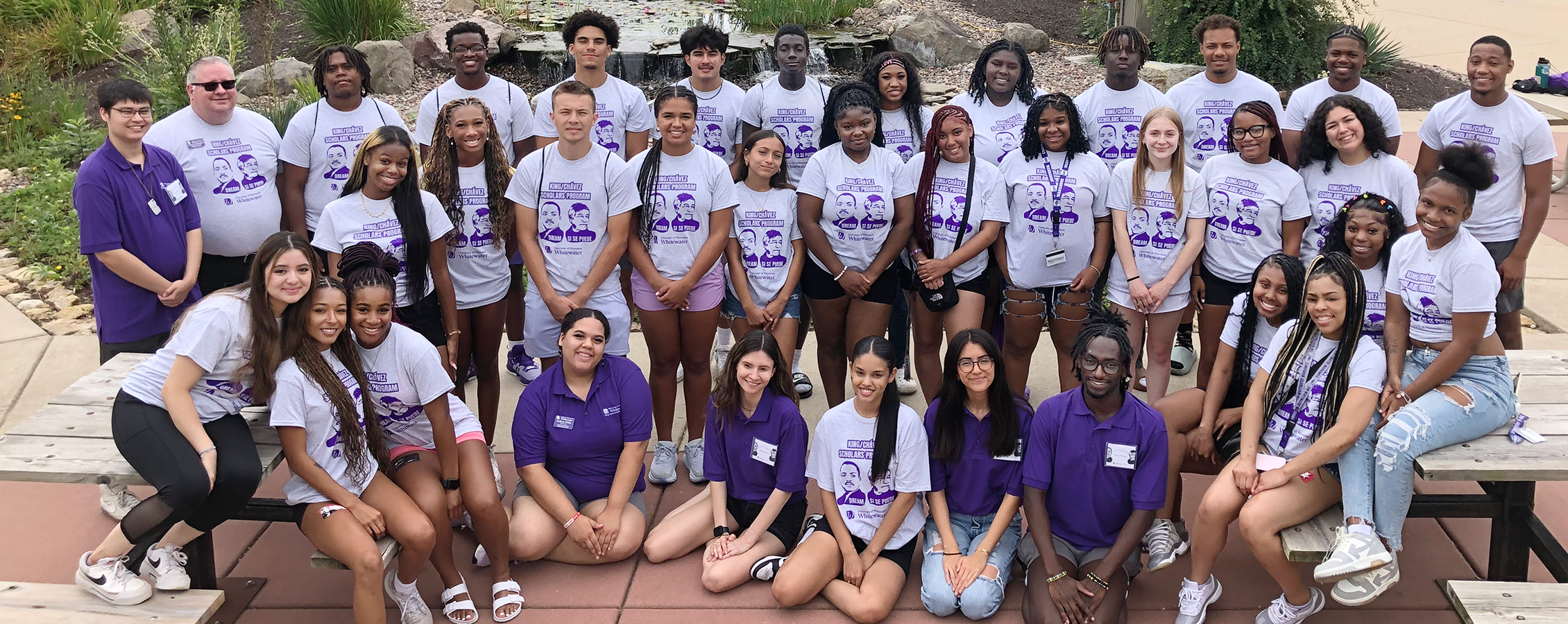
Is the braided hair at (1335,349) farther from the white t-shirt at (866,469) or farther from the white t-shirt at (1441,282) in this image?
the white t-shirt at (866,469)

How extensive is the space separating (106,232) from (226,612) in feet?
5.18

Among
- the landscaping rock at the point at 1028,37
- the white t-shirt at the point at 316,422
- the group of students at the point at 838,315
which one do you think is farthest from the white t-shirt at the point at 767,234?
the landscaping rock at the point at 1028,37

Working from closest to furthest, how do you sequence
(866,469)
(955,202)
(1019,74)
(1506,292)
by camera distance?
1. (866,469)
2. (955,202)
3. (1506,292)
4. (1019,74)

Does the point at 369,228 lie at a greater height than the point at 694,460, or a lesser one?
greater

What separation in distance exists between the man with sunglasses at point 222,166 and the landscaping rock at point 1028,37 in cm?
898

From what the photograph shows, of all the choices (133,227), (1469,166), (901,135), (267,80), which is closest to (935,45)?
(267,80)

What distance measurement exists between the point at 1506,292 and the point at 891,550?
3051mm

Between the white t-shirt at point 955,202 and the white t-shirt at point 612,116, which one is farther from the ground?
the white t-shirt at point 612,116

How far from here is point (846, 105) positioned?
5.32 metres

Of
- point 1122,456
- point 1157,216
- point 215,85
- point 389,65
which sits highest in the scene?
point 389,65

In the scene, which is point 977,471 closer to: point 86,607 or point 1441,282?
point 1441,282

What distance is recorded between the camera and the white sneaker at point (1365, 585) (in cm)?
400

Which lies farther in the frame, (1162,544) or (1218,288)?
(1218,288)

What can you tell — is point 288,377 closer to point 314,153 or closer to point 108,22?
point 314,153
